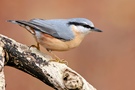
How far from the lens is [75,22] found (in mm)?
2299

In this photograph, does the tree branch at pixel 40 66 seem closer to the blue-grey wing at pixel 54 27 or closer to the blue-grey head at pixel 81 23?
the blue-grey wing at pixel 54 27

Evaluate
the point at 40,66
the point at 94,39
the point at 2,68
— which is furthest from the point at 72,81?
the point at 94,39

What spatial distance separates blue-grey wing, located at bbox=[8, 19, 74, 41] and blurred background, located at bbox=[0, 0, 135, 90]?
147cm

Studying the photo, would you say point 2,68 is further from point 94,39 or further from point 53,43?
point 94,39

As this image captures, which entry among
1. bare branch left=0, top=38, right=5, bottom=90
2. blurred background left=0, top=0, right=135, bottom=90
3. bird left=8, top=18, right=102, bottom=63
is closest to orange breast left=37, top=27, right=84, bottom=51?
bird left=8, top=18, right=102, bottom=63

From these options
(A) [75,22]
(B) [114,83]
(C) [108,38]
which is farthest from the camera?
(C) [108,38]

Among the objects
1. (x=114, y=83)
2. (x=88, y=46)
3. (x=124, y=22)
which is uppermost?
(x=124, y=22)

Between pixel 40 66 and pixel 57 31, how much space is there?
0.88 ft

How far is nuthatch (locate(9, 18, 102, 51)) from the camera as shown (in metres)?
2.22

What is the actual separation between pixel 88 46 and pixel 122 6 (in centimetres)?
64

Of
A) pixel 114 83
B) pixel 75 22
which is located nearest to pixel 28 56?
pixel 75 22

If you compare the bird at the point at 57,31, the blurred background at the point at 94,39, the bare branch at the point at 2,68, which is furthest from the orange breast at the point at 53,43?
the blurred background at the point at 94,39

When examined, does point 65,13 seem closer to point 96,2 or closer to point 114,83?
point 96,2

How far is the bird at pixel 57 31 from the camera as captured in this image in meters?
2.22
